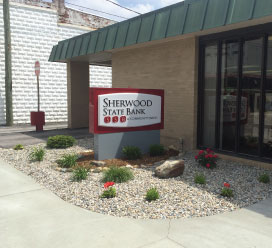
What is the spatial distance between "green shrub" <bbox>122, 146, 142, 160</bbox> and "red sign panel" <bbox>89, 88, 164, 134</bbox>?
0.62m

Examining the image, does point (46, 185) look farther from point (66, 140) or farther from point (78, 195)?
point (66, 140)

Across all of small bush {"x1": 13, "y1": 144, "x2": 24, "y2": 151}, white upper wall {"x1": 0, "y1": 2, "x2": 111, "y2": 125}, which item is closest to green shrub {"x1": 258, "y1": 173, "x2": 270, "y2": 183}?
small bush {"x1": 13, "y1": 144, "x2": 24, "y2": 151}

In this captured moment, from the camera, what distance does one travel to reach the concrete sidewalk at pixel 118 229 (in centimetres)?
421

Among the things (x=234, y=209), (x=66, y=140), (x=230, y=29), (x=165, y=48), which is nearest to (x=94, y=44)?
(x=165, y=48)

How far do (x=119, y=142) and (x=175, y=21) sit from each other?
4069 mm

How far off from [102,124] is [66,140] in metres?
2.91

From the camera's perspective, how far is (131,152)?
9172 millimetres

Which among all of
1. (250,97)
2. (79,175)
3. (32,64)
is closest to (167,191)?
(79,175)

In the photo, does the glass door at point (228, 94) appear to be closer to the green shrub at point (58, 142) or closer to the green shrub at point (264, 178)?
the green shrub at point (264, 178)

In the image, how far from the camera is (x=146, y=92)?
9805 mm

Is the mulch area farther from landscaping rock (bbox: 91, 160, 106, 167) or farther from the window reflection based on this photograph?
the window reflection

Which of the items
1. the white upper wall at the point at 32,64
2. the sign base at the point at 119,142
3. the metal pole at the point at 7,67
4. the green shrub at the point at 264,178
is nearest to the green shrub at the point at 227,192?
the green shrub at the point at 264,178

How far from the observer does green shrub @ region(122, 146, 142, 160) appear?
9184mm

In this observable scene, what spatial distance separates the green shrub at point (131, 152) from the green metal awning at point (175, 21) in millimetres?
3579
